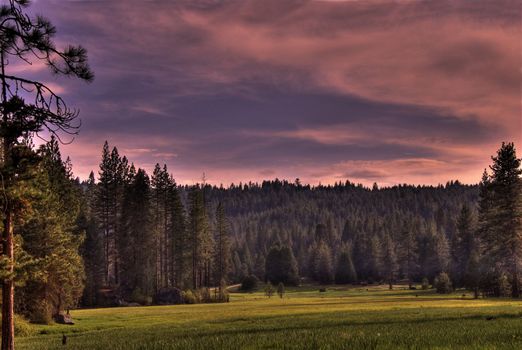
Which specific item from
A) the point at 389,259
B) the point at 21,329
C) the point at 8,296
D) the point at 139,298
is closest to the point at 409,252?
the point at 389,259

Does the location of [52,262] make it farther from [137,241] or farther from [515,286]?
[515,286]

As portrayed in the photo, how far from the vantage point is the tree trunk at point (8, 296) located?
2142 centimetres

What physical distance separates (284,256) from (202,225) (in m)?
51.4

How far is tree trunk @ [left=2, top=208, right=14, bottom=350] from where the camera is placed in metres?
21.4

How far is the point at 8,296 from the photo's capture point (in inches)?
893

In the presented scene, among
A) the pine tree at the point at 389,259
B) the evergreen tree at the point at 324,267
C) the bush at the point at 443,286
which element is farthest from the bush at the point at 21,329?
the evergreen tree at the point at 324,267

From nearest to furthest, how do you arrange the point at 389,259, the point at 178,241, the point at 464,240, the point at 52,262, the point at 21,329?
the point at 21,329
the point at 52,262
the point at 178,241
the point at 464,240
the point at 389,259

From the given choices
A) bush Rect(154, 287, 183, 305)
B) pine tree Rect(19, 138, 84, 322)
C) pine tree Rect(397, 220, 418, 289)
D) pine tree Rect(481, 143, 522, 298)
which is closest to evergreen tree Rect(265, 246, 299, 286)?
pine tree Rect(397, 220, 418, 289)

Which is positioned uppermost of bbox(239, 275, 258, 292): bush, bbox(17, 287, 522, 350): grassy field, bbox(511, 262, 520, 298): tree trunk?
bbox(17, 287, 522, 350): grassy field

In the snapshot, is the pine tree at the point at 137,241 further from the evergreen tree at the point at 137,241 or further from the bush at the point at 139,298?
the bush at the point at 139,298

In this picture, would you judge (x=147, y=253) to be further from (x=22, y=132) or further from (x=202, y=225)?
(x=22, y=132)

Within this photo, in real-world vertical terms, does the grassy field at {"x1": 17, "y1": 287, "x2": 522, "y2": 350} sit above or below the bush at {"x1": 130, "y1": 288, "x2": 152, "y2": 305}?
above

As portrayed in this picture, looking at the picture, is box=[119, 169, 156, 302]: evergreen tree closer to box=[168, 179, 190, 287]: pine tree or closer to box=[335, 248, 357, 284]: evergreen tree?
box=[168, 179, 190, 287]: pine tree

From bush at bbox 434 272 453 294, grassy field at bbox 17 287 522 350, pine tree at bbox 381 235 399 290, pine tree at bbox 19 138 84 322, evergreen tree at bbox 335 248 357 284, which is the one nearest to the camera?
grassy field at bbox 17 287 522 350
